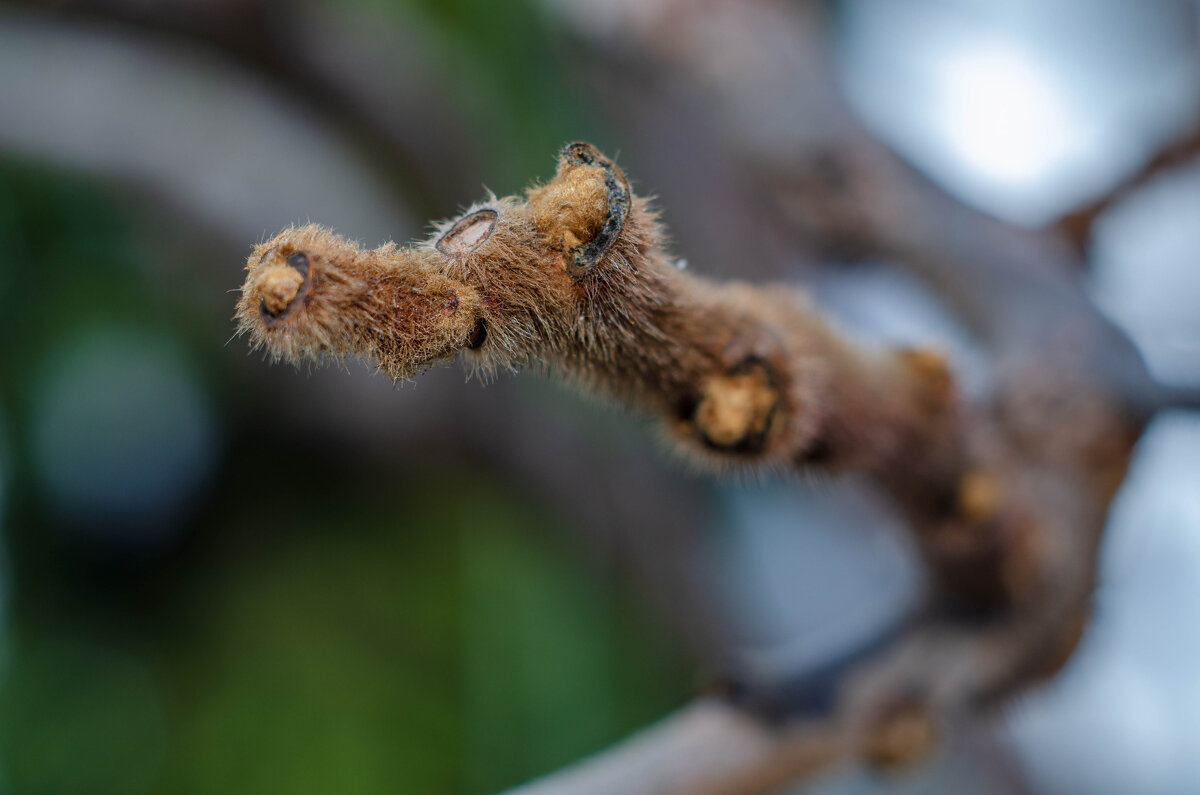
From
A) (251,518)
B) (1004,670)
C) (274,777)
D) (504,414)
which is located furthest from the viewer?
(504,414)

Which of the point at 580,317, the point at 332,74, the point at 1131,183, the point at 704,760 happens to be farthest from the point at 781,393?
the point at 332,74

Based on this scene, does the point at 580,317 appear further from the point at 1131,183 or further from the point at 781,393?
the point at 1131,183

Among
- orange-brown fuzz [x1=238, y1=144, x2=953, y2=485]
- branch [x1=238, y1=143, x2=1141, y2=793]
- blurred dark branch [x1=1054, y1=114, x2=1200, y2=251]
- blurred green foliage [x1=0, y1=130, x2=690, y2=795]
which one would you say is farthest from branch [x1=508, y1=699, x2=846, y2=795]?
blurred dark branch [x1=1054, y1=114, x2=1200, y2=251]

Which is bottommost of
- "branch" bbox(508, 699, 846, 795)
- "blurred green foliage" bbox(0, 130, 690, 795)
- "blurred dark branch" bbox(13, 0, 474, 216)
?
"branch" bbox(508, 699, 846, 795)

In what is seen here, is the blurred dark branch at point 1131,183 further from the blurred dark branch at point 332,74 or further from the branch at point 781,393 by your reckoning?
the blurred dark branch at point 332,74

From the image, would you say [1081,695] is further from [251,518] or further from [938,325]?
[251,518]

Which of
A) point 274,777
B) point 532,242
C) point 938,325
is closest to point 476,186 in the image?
point 938,325

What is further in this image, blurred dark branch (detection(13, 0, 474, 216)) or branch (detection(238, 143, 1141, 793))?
blurred dark branch (detection(13, 0, 474, 216))

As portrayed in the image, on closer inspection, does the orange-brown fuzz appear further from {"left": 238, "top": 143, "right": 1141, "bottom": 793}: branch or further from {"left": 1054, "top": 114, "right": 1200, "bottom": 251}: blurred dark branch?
{"left": 1054, "top": 114, "right": 1200, "bottom": 251}: blurred dark branch
